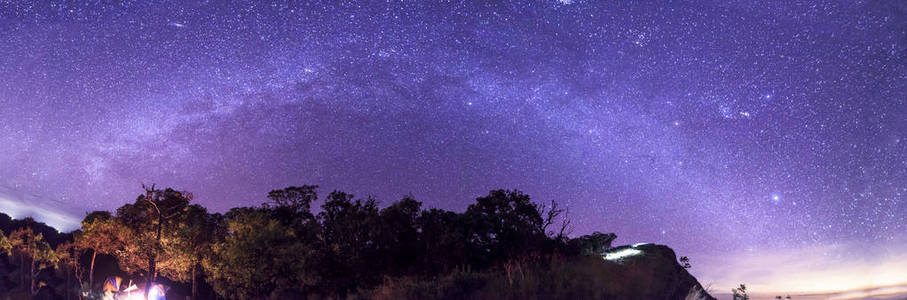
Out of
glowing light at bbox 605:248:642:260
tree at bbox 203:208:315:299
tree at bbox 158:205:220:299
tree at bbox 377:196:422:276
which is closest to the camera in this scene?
glowing light at bbox 605:248:642:260

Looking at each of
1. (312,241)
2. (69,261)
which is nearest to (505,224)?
(312,241)

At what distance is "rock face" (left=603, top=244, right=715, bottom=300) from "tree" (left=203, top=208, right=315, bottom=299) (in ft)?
58.4

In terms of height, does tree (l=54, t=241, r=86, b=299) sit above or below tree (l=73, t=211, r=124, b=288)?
below

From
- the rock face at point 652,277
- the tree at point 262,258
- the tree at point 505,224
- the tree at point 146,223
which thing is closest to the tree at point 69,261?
the tree at point 146,223

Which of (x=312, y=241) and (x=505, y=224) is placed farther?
(x=505, y=224)

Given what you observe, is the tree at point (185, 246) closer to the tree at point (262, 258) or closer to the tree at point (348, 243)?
the tree at point (262, 258)

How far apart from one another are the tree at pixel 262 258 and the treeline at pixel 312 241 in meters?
0.06

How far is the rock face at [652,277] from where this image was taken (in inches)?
620

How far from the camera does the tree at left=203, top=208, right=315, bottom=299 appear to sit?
87.7 ft

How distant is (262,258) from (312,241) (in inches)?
143

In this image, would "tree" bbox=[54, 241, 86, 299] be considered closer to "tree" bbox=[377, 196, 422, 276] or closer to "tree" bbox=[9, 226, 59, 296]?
"tree" bbox=[9, 226, 59, 296]

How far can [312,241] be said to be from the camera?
97.7ft

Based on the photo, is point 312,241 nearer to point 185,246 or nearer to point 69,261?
point 185,246

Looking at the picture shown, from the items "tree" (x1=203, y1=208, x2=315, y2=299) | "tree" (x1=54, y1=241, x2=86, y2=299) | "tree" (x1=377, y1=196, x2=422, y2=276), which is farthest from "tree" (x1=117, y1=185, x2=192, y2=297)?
"tree" (x1=377, y1=196, x2=422, y2=276)
